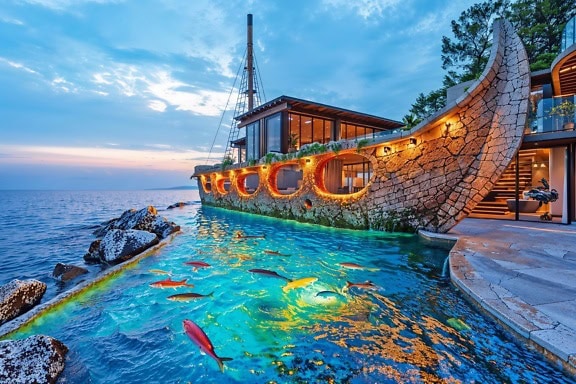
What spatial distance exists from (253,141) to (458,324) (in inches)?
864

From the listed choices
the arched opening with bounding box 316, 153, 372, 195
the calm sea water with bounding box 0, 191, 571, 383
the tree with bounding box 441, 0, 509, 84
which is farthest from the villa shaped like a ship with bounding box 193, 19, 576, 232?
the tree with bounding box 441, 0, 509, 84

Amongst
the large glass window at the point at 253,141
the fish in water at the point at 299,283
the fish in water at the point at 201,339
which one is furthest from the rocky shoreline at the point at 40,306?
the large glass window at the point at 253,141

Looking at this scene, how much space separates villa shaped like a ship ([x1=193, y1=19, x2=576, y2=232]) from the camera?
344 inches

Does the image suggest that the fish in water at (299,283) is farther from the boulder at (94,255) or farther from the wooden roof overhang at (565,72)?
the wooden roof overhang at (565,72)

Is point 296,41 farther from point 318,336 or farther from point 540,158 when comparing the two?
point 318,336

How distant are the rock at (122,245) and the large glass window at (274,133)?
42.7 ft

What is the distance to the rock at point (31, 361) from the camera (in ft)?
8.78

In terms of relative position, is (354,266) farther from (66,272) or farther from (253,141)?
(253,141)

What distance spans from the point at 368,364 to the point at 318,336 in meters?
0.81

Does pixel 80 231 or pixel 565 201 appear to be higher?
pixel 565 201

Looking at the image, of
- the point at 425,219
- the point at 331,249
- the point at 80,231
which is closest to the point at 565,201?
the point at 425,219

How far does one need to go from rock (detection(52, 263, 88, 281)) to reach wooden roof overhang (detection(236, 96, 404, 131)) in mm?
15468

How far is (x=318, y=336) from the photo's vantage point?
3.53 metres

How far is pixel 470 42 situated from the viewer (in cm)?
2361
